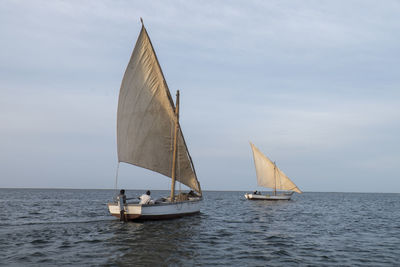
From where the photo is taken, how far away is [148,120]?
30.1 m

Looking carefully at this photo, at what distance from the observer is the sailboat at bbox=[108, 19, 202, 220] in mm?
29562

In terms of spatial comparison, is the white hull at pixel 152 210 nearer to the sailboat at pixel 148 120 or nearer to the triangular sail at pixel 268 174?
the sailboat at pixel 148 120

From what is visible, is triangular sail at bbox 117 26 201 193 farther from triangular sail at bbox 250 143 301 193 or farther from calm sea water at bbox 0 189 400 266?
triangular sail at bbox 250 143 301 193

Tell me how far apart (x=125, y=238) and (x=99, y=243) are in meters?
1.82

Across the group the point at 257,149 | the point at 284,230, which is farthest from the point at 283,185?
the point at 284,230

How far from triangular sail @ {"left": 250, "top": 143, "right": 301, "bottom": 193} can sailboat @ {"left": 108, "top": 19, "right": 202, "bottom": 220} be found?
4398 cm

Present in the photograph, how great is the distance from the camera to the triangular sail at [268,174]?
7456 cm

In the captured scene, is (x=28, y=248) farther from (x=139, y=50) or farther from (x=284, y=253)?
(x=139, y=50)

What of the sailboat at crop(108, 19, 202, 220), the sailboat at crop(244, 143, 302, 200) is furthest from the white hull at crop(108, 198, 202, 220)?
the sailboat at crop(244, 143, 302, 200)

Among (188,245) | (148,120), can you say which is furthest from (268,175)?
(188,245)

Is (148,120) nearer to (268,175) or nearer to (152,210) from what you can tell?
(152,210)

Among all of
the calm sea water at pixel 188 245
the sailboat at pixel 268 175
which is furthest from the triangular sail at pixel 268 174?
the calm sea water at pixel 188 245

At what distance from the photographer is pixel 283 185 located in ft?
256

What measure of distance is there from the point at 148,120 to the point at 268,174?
5084 centimetres
